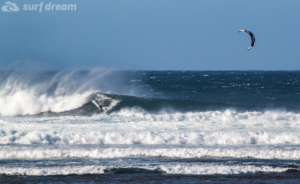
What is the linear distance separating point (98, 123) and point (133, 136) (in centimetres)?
378

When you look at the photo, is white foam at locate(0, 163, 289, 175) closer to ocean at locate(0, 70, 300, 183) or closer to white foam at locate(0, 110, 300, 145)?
ocean at locate(0, 70, 300, 183)

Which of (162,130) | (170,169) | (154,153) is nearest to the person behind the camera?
(170,169)

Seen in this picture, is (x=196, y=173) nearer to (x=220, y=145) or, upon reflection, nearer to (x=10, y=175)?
(x=220, y=145)

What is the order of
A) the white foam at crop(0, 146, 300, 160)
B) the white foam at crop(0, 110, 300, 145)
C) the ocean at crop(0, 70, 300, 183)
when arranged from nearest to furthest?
the ocean at crop(0, 70, 300, 183) < the white foam at crop(0, 146, 300, 160) < the white foam at crop(0, 110, 300, 145)

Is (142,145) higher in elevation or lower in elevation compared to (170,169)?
higher

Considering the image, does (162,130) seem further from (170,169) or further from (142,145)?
(170,169)

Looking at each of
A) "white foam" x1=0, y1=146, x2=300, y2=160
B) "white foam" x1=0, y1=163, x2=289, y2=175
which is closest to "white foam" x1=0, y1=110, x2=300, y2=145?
"white foam" x1=0, y1=146, x2=300, y2=160

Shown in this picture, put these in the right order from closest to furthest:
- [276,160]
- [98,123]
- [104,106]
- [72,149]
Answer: [276,160], [72,149], [98,123], [104,106]

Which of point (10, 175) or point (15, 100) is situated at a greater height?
point (15, 100)

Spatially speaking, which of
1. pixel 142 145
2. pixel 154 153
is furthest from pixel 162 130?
pixel 154 153

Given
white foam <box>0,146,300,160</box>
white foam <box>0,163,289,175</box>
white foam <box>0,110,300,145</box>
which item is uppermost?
white foam <box>0,110,300,145</box>

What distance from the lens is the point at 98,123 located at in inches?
670

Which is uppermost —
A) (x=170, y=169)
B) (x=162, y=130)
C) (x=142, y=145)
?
(x=162, y=130)

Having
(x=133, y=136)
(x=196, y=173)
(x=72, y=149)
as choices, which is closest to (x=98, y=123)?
(x=133, y=136)
